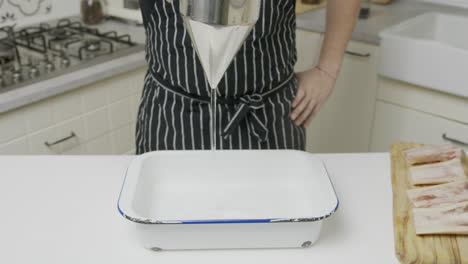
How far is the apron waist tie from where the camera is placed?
40.8 inches

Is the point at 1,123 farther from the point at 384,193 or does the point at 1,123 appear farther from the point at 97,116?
the point at 384,193

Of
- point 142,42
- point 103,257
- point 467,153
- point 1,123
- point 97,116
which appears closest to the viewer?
point 103,257

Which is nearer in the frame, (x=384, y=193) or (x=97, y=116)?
(x=384, y=193)

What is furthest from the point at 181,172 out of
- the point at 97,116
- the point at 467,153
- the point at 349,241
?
the point at 97,116

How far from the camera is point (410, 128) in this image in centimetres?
175

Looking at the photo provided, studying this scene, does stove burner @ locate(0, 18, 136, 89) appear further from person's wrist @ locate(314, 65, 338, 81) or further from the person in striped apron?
person's wrist @ locate(314, 65, 338, 81)

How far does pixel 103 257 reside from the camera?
26.5 inches

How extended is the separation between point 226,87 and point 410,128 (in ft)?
3.18

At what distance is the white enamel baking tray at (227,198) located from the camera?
66cm

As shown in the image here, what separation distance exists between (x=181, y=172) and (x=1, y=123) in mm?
876

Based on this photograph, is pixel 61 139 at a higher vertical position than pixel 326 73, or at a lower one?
lower

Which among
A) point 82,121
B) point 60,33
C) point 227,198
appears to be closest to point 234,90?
point 227,198

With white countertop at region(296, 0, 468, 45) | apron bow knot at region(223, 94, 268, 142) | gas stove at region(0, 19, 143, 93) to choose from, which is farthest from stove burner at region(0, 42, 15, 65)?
white countertop at region(296, 0, 468, 45)

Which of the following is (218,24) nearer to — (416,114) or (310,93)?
(310,93)
